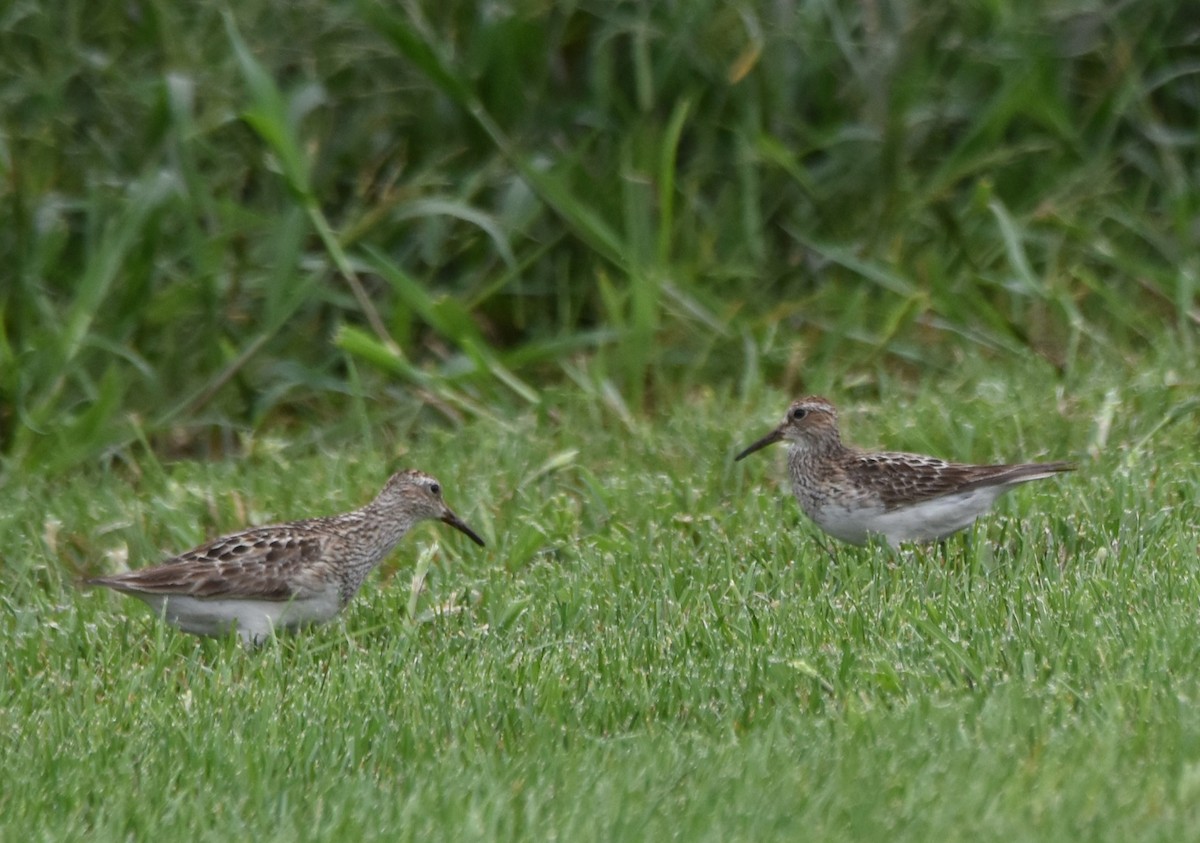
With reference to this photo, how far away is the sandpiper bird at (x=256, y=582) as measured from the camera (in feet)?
23.2

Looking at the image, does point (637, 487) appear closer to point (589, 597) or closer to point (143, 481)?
point (589, 597)

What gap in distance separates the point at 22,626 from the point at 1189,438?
4814 mm

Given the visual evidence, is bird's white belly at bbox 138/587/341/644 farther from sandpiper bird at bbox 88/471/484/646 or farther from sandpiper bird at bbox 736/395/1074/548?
sandpiper bird at bbox 736/395/1074/548

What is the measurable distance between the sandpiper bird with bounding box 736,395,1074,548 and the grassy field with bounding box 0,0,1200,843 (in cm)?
14

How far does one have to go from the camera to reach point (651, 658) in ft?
20.5

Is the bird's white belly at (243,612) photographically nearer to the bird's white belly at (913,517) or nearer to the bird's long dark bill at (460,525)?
the bird's long dark bill at (460,525)

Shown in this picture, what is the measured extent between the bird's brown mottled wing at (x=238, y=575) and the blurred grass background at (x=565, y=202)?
2.64m

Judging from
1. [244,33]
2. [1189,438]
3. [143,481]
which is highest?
[244,33]

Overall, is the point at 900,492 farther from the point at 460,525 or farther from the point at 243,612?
the point at 243,612

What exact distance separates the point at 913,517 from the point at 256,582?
243 centimetres

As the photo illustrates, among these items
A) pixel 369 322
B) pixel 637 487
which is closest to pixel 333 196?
pixel 369 322

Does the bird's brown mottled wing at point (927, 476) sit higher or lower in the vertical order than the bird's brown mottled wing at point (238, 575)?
higher

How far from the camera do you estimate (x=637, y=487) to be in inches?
337

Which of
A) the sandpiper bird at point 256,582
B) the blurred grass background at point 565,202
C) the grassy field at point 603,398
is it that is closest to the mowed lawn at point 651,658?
the grassy field at point 603,398
